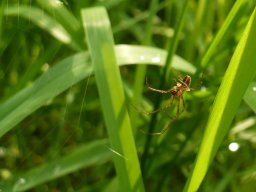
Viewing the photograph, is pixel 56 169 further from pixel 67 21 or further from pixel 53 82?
pixel 67 21

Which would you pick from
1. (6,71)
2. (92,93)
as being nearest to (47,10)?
(6,71)

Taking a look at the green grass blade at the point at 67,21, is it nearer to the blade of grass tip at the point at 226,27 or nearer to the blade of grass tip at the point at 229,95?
the blade of grass tip at the point at 226,27

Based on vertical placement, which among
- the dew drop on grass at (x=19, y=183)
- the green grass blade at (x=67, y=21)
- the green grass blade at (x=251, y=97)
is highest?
the green grass blade at (x=67, y=21)

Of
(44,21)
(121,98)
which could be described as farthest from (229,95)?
(44,21)

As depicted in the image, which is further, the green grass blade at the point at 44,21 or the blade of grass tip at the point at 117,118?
the green grass blade at the point at 44,21

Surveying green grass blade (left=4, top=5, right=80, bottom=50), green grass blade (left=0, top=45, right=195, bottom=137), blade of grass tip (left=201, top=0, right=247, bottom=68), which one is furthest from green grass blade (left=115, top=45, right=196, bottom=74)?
green grass blade (left=4, top=5, right=80, bottom=50)

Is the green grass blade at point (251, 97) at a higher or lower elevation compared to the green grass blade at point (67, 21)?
lower

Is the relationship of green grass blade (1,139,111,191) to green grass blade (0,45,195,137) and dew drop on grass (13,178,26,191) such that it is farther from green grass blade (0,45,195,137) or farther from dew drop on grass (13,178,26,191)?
green grass blade (0,45,195,137)

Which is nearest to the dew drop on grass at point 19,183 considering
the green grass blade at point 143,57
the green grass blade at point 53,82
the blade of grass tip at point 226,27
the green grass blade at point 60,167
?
the green grass blade at point 60,167

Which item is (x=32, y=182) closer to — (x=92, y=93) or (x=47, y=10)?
(x=47, y=10)

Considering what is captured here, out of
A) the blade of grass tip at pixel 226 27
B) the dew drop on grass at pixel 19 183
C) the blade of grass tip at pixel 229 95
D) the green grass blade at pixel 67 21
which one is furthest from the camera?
the green grass blade at pixel 67 21

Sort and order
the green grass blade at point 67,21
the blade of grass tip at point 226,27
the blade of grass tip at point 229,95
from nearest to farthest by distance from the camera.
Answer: the blade of grass tip at point 229,95, the blade of grass tip at point 226,27, the green grass blade at point 67,21
